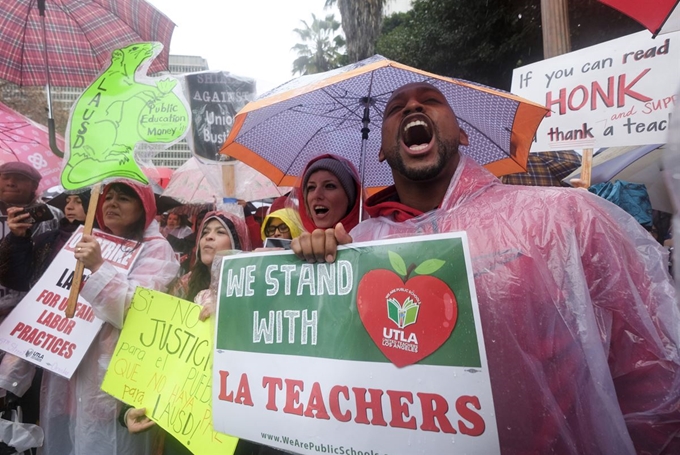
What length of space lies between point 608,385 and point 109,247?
232 cm

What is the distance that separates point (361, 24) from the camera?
1105 cm

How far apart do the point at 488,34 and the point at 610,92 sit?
8.62m

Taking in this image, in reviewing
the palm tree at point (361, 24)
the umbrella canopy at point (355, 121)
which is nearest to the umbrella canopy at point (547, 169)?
the umbrella canopy at point (355, 121)

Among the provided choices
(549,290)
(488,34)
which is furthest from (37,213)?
(488,34)

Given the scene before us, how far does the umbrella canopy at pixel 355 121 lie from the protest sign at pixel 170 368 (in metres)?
0.90

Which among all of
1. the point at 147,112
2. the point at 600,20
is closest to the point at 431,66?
the point at 600,20

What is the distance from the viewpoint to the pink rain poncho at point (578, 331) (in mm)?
1056

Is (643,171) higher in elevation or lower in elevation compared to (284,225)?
higher

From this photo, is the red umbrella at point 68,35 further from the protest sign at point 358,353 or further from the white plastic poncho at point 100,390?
the protest sign at point 358,353

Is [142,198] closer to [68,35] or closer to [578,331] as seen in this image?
[68,35]

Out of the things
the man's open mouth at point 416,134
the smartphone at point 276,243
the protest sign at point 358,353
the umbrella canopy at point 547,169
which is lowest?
the protest sign at point 358,353

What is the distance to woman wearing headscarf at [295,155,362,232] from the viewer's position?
7.27 ft

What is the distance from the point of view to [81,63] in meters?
2.62

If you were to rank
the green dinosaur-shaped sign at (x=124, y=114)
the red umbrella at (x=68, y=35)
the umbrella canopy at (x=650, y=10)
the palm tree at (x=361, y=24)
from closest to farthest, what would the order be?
the umbrella canopy at (x=650, y=10)
the green dinosaur-shaped sign at (x=124, y=114)
the red umbrella at (x=68, y=35)
the palm tree at (x=361, y=24)
